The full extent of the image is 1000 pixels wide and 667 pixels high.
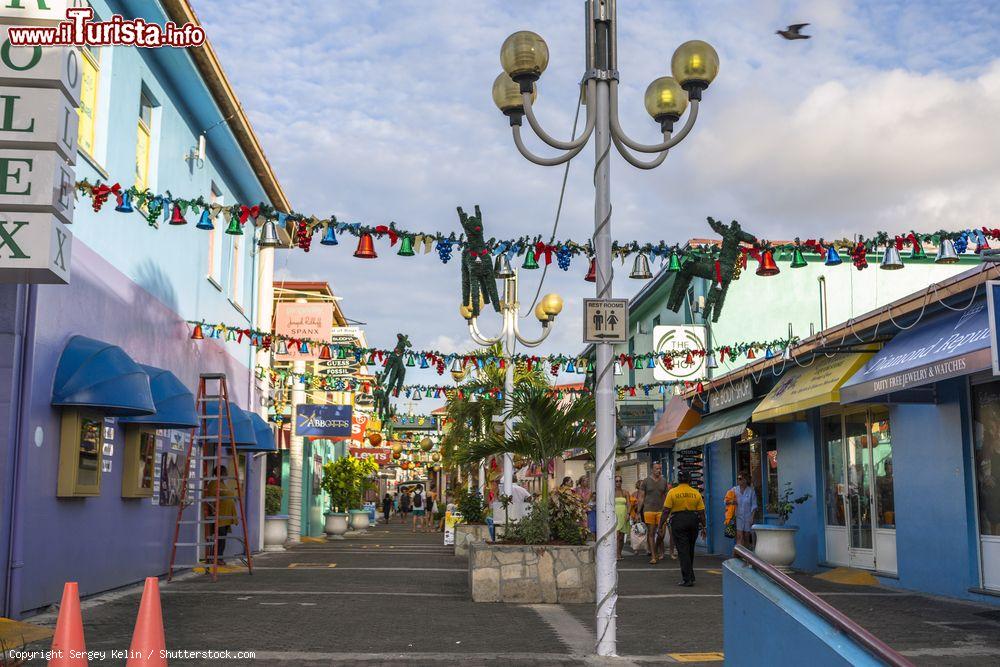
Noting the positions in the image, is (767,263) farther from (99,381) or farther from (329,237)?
(99,381)

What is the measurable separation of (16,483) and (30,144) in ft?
12.0

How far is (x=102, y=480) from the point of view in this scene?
42.4 ft

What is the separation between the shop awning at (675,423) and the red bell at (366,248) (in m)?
15.1

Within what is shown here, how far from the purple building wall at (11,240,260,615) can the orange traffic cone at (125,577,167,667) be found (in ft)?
13.2

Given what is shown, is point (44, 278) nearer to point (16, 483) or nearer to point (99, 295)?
point (16, 483)

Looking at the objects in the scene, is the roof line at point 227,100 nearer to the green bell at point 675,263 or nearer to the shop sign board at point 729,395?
the green bell at point 675,263

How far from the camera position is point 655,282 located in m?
32.1

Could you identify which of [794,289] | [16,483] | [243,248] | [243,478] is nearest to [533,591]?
[16,483]

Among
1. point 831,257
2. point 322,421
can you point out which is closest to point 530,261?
point 831,257

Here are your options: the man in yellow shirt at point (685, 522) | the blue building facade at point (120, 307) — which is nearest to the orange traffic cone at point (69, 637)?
the blue building facade at point (120, 307)

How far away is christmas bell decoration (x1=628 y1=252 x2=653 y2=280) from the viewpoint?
38.9 ft

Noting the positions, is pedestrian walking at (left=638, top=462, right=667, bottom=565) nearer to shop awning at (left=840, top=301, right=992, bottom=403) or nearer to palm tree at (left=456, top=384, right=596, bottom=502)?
shop awning at (left=840, top=301, right=992, bottom=403)

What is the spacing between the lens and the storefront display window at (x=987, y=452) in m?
12.5

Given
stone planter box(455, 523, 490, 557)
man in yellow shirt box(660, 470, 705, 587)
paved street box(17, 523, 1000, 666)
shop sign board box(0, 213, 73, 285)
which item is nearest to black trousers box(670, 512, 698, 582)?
man in yellow shirt box(660, 470, 705, 587)
